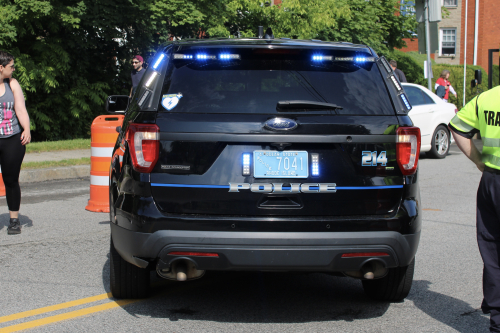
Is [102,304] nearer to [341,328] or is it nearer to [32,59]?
[341,328]

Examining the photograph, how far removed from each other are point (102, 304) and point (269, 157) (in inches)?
67.5

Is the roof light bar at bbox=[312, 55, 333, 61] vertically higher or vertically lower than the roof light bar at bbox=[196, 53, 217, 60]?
lower

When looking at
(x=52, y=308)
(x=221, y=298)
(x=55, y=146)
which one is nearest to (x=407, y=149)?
(x=221, y=298)

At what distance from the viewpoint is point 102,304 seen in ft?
13.8

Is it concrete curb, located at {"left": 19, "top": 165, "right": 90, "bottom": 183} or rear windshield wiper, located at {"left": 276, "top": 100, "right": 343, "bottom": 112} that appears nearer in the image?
rear windshield wiper, located at {"left": 276, "top": 100, "right": 343, "bottom": 112}

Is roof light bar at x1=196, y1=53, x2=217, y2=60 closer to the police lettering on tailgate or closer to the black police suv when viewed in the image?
the black police suv

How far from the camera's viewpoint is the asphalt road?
3.86 m

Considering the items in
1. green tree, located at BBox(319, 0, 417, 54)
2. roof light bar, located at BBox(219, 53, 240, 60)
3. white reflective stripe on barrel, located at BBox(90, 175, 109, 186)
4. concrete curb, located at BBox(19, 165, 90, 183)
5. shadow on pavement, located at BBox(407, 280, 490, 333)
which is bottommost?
shadow on pavement, located at BBox(407, 280, 490, 333)

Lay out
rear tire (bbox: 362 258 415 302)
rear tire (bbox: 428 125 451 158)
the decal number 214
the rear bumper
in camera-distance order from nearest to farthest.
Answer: the rear bumper
the decal number 214
rear tire (bbox: 362 258 415 302)
rear tire (bbox: 428 125 451 158)

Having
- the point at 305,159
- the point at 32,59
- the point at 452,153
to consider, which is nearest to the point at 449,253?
the point at 305,159

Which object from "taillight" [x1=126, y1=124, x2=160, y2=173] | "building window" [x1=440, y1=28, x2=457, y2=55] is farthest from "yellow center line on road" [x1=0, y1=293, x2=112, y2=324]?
"building window" [x1=440, y1=28, x2=457, y2=55]

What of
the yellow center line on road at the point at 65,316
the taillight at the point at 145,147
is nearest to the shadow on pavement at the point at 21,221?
the yellow center line on road at the point at 65,316

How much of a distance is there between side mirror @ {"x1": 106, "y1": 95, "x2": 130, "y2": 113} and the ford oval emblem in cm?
230

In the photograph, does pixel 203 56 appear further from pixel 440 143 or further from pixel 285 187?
pixel 440 143
